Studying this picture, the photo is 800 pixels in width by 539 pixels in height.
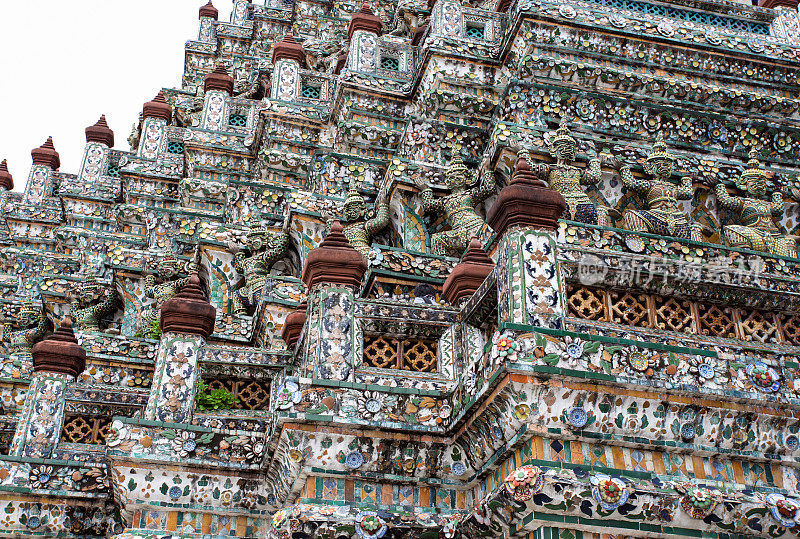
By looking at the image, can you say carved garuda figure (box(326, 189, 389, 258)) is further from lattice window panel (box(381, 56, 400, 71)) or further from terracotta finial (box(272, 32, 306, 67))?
terracotta finial (box(272, 32, 306, 67))

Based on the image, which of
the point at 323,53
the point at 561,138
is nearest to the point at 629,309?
the point at 561,138

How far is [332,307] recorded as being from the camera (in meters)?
8.42

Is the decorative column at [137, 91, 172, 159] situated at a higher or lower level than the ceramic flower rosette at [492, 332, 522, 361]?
higher

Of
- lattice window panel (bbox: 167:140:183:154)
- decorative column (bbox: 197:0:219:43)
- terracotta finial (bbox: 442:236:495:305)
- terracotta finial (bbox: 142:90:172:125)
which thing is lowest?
terracotta finial (bbox: 442:236:495:305)

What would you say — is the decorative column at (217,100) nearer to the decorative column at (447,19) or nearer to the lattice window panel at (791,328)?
the decorative column at (447,19)

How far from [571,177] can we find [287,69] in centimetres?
1204

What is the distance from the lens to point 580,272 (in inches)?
300

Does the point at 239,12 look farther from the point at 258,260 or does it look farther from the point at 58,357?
the point at 58,357

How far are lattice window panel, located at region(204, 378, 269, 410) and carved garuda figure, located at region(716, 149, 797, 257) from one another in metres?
5.96

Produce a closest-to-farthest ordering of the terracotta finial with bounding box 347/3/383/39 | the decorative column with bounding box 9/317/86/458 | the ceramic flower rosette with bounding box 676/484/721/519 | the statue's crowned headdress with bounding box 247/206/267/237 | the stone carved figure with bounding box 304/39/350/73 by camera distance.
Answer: the ceramic flower rosette with bounding box 676/484/721/519, the decorative column with bounding box 9/317/86/458, the statue's crowned headdress with bounding box 247/206/267/237, the terracotta finial with bounding box 347/3/383/39, the stone carved figure with bounding box 304/39/350/73

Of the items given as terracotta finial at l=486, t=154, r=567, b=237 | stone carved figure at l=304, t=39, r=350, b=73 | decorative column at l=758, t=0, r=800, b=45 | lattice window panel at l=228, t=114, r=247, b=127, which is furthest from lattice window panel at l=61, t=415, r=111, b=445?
stone carved figure at l=304, t=39, r=350, b=73

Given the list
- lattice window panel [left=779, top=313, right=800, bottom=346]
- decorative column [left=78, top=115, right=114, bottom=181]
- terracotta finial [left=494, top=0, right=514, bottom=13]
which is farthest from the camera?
decorative column [left=78, top=115, right=114, bottom=181]

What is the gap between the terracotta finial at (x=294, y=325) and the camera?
399 inches

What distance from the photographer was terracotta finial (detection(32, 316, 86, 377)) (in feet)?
37.9
